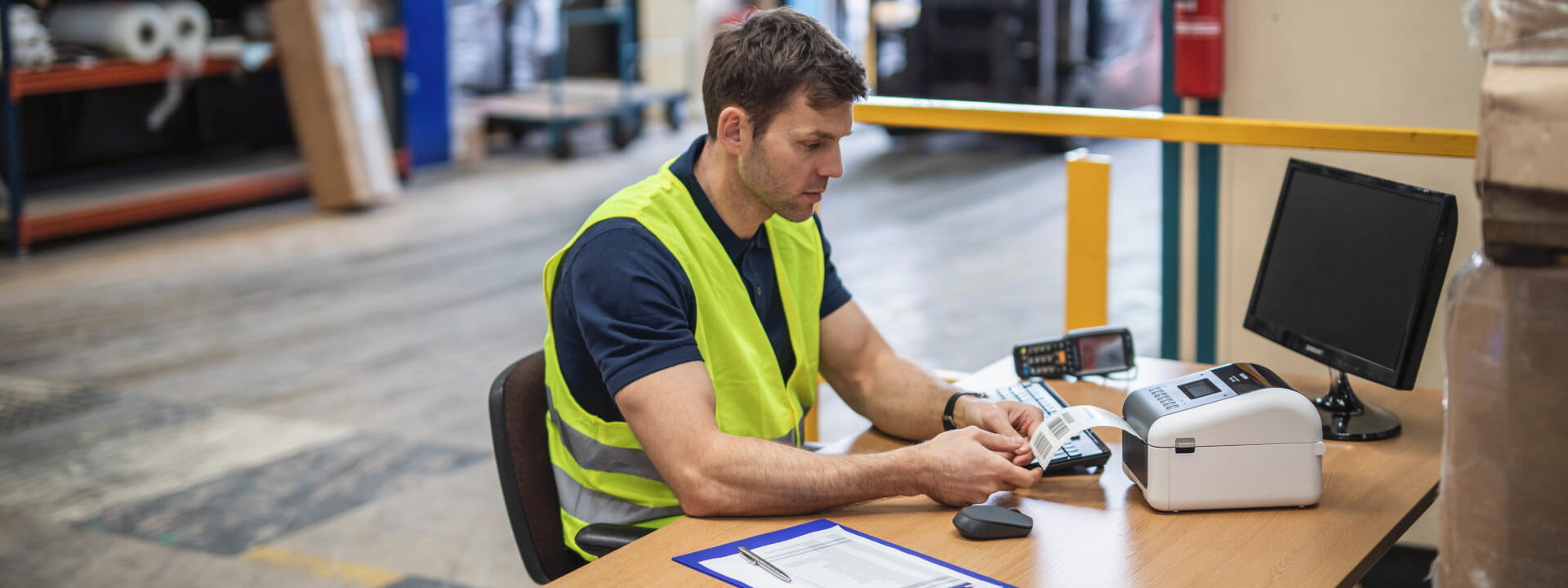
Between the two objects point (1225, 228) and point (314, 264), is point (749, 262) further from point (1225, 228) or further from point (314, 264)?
point (314, 264)

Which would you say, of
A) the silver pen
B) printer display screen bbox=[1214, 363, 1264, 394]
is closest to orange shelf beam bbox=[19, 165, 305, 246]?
the silver pen

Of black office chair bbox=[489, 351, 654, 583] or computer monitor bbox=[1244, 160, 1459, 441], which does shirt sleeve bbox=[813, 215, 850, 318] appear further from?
computer monitor bbox=[1244, 160, 1459, 441]

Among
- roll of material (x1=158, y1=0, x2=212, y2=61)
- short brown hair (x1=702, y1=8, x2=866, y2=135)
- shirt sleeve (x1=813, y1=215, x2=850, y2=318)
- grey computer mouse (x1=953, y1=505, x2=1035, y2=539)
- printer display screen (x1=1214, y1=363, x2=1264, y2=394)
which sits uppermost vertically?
roll of material (x1=158, y1=0, x2=212, y2=61)

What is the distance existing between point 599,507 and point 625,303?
0.38 metres

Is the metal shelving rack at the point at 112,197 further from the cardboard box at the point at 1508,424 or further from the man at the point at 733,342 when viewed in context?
the cardboard box at the point at 1508,424

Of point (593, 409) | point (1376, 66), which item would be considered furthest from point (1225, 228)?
point (593, 409)

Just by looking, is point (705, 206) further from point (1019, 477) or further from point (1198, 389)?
point (1198, 389)

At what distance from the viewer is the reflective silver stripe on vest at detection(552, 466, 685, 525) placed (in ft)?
6.95

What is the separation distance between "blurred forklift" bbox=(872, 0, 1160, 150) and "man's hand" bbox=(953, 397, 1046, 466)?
784 centimetres

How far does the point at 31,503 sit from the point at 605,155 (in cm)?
676

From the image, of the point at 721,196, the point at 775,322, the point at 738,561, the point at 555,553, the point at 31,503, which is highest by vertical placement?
the point at 721,196

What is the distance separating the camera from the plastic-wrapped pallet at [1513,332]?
45.9 inches

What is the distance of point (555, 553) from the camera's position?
219 cm

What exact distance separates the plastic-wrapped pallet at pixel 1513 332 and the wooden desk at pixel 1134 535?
376mm
